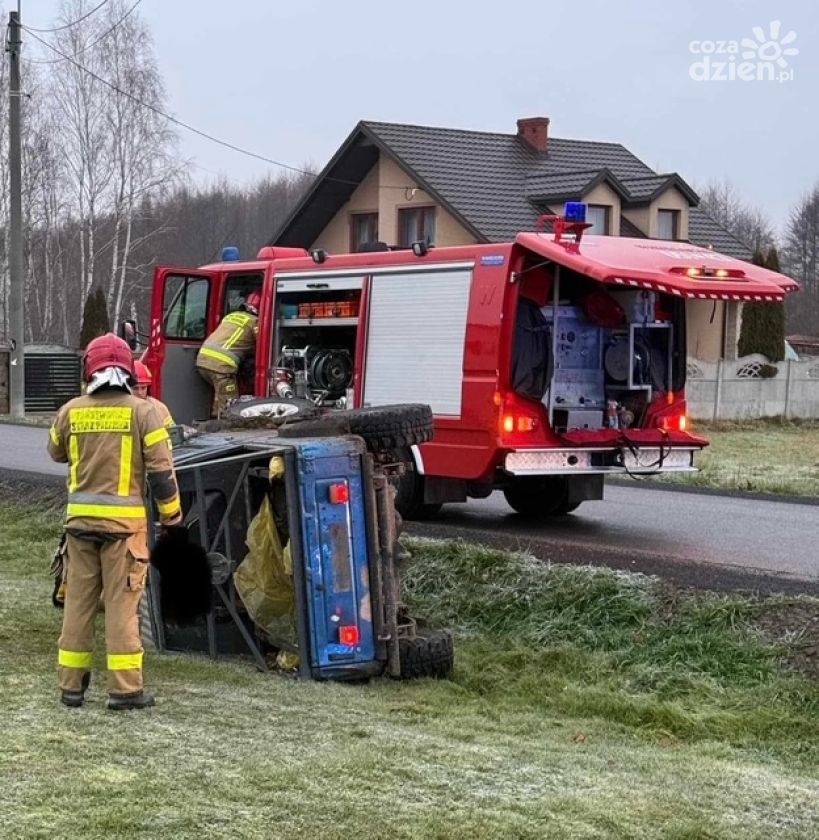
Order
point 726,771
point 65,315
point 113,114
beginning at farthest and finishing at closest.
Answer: point 65,315
point 113,114
point 726,771

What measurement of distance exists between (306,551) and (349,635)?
48 cm

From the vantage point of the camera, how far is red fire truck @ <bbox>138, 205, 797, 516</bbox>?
1078cm

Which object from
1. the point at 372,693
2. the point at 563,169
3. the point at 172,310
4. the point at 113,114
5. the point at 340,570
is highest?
the point at 113,114

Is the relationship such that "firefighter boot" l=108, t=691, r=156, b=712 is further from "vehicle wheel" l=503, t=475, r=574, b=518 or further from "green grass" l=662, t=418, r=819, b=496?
"green grass" l=662, t=418, r=819, b=496

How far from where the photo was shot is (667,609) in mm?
7695

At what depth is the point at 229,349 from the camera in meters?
13.2

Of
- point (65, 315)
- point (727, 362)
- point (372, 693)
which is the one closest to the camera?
point (372, 693)

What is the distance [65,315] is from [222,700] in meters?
51.0

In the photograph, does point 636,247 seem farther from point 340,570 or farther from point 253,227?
point 253,227

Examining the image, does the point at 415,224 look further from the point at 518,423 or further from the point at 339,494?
the point at 339,494

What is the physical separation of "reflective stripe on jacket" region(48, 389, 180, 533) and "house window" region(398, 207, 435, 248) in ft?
89.2

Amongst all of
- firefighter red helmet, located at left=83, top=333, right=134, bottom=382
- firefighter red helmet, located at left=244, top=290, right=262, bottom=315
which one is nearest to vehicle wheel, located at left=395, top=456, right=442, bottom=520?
firefighter red helmet, located at left=244, top=290, right=262, bottom=315

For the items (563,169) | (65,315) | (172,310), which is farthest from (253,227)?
(172,310)

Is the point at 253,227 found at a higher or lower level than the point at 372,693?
higher
